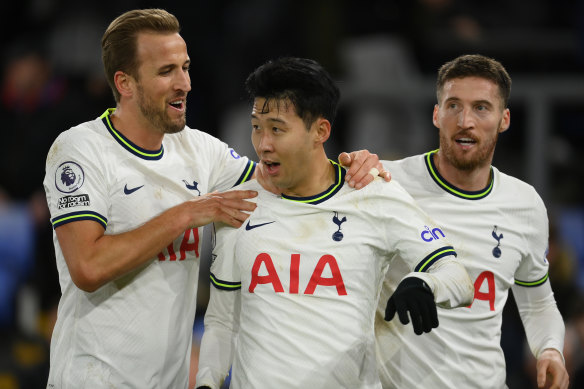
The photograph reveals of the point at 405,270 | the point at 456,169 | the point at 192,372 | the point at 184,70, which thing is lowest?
the point at 192,372

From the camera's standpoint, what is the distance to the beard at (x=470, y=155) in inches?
159

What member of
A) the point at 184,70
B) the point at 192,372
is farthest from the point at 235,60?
the point at 184,70

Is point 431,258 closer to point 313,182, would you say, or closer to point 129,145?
point 313,182

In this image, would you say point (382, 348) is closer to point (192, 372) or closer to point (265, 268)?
point (265, 268)

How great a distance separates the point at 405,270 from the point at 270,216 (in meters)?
0.70

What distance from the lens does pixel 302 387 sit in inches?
134

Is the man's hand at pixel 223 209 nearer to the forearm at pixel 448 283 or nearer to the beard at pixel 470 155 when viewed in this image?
the forearm at pixel 448 283

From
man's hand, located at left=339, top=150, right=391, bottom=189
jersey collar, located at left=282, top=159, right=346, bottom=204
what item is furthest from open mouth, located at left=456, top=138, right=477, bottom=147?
jersey collar, located at left=282, top=159, right=346, bottom=204

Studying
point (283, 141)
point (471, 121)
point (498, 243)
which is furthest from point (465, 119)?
point (283, 141)

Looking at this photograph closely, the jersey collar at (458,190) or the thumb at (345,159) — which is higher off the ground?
the thumb at (345,159)

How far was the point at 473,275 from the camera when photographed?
398cm

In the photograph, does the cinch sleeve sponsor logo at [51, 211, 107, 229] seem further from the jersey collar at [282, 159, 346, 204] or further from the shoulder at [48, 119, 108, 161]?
the jersey collar at [282, 159, 346, 204]

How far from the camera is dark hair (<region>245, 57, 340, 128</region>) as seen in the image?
3512mm

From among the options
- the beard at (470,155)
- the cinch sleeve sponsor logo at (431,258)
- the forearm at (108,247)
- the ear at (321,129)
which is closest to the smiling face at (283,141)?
the ear at (321,129)
